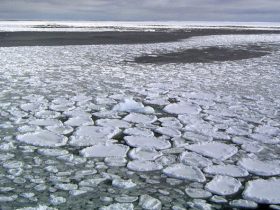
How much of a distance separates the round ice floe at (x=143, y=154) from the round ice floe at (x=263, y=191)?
3.12ft

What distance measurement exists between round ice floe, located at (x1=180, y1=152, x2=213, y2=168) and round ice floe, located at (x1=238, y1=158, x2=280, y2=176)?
0.33 meters

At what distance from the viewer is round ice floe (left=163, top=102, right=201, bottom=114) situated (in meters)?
5.01

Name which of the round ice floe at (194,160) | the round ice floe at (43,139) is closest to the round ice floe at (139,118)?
the round ice floe at (43,139)

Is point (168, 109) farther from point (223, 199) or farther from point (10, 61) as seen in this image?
point (10, 61)

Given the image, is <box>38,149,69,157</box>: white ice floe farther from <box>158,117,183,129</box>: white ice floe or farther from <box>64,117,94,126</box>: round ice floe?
<box>158,117,183,129</box>: white ice floe

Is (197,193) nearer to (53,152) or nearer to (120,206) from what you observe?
(120,206)

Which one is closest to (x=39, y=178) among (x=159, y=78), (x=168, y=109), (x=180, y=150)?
(x=180, y=150)

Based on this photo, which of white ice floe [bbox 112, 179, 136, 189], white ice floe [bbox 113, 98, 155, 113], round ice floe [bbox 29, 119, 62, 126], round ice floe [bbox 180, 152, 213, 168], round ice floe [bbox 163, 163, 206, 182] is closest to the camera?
white ice floe [bbox 112, 179, 136, 189]

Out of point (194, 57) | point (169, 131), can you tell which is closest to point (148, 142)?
point (169, 131)

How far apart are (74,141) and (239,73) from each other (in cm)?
609

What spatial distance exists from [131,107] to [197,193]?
263cm

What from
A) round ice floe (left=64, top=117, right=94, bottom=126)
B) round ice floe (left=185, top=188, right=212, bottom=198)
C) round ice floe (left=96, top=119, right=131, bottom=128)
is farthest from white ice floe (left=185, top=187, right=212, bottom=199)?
round ice floe (left=64, top=117, right=94, bottom=126)

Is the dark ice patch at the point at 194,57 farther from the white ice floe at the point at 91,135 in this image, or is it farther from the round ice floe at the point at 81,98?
the white ice floe at the point at 91,135

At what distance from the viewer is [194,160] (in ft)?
10.6
